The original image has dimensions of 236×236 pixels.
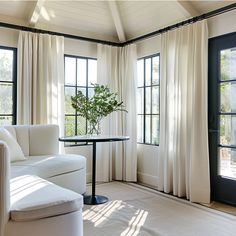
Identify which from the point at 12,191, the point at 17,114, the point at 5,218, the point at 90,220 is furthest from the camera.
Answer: the point at 17,114

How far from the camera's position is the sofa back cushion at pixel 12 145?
3351 millimetres

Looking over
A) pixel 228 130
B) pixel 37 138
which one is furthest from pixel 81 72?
pixel 228 130

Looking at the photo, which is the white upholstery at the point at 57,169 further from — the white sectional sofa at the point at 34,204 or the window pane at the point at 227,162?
the window pane at the point at 227,162

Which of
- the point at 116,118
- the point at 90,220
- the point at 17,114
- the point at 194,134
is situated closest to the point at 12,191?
the point at 90,220

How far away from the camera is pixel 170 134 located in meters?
3.97

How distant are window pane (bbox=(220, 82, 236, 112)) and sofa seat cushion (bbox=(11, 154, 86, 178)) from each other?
6.54 ft

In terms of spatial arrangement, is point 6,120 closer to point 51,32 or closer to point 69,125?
point 69,125

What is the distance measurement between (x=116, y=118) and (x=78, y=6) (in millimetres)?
1904

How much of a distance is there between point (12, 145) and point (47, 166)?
54 cm

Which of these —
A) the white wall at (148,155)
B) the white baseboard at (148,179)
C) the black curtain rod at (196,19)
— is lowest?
the white baseboard at (148,179)

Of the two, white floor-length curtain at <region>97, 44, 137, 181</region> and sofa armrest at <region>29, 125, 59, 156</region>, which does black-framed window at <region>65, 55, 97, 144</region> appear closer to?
white floor-length curtain at <region>97, 44, 137, 181</region>

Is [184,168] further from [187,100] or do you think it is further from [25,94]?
[25,94]

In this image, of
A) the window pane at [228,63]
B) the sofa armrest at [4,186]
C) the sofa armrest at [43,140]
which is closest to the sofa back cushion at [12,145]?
the sofa armrest at [43,140]

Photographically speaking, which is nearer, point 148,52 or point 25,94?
point 25,94
